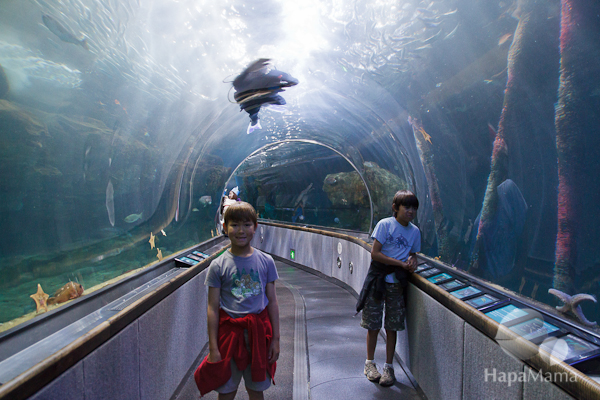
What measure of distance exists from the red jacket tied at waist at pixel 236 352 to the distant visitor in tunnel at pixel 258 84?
4.34m

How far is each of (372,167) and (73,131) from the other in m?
7.04

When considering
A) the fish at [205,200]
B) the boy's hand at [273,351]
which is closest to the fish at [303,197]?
the fish at [205,200]

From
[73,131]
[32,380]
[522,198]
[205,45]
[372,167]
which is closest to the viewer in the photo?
[32,380]

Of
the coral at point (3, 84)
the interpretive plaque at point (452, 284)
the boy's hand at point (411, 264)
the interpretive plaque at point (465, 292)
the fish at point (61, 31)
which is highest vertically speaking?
the fish at point (61, 31)

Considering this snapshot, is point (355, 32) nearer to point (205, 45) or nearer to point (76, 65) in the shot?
point (205, 45)

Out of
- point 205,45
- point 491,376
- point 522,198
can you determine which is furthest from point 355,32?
→ point 491,376

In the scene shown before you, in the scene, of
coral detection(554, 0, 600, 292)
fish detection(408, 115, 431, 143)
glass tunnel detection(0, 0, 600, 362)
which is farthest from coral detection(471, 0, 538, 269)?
fish detection(408, 115, 431, 143)

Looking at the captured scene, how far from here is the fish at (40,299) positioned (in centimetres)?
244

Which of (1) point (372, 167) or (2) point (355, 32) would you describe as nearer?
(2) point (355, 32)

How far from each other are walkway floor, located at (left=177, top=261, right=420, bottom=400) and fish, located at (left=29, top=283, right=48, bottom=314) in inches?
51.7

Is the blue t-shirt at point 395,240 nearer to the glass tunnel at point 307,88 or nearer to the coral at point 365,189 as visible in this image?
the glass tunnel at point 307,88

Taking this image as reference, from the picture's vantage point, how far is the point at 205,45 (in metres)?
4.65

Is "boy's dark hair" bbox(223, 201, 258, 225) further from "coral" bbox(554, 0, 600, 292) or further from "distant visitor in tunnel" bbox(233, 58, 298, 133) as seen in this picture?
"distant visitor in tunnel" bbox(233, 58, 298, 133)

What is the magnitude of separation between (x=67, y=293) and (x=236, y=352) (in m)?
1.66
